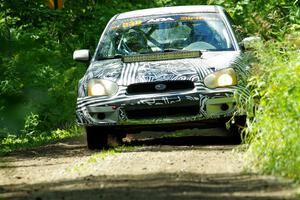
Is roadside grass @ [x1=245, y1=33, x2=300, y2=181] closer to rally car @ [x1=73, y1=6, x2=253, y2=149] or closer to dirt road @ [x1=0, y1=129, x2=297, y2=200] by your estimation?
dirt road @ [x1=0, y1=129, x2=297, y2=200]

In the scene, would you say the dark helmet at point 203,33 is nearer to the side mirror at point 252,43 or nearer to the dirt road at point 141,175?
the side mirror at point 252,43

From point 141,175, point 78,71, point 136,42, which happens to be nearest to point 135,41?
point 136,42

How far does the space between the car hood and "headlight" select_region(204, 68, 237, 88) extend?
0.21ft

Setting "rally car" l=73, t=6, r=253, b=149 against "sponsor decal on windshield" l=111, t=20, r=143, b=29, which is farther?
"sponsor decal on windshield" l=111, t=20, r=143, b=29

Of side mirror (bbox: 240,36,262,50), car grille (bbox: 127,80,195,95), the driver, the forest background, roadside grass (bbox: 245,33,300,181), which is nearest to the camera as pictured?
roadside grass (bbox: 245,33,300,181)

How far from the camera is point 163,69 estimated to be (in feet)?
36.5

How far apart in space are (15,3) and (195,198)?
1162 centimetres

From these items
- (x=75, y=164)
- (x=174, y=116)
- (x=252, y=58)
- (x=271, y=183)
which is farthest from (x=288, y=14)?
(x=271, y=183)

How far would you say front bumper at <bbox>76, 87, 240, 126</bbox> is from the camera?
10891 millimetres

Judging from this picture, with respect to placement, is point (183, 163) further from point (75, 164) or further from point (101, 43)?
point (101, 43)

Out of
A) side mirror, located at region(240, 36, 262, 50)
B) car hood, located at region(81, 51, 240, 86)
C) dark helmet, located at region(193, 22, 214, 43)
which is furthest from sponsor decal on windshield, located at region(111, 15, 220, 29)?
car hood, located at region(81, 51, 240, 86)

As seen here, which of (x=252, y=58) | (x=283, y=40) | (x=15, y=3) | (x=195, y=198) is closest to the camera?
(x=195, y=198)

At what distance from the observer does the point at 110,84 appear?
11102 millimetres

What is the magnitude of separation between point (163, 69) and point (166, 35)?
1.32 m
